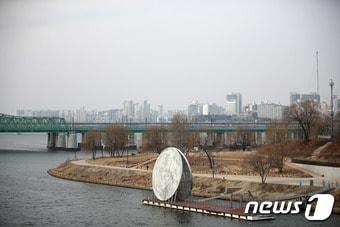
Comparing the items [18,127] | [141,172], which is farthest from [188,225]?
[18,127]

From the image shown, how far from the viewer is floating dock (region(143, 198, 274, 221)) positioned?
35.8 meters

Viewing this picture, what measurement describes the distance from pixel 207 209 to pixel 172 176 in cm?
346

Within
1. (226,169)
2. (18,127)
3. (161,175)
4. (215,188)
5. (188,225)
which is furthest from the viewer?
(18,127)

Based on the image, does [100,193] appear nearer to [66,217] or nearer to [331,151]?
[66,217]

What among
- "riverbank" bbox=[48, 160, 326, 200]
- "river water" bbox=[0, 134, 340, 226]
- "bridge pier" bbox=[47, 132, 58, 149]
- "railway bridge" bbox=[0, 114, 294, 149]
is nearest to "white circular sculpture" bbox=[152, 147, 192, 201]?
"river water" bbox=[0, 134, 340, 226]

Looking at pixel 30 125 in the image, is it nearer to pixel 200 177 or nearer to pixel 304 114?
pixel 304 114

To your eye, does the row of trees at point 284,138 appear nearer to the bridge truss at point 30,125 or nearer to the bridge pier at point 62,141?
the bridge pier at point 62,141

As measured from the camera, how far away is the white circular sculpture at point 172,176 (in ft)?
130

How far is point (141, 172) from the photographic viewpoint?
5753 cm

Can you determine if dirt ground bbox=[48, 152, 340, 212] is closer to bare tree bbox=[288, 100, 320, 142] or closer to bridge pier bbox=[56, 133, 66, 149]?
bare tree bbox=[288, 100, 320, 142]

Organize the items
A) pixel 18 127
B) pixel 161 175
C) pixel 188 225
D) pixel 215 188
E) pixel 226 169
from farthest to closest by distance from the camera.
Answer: pixel 18 127
pixel 226 169
pixel 215 188
pixel 161 175
pixel 188 225

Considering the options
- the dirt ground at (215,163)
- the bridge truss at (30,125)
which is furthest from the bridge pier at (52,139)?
the dirt ground at (215,163)

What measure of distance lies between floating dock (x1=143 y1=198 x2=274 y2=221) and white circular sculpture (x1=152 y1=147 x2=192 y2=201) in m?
0.54

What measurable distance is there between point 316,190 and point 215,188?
Answer: 8672 millimetres
